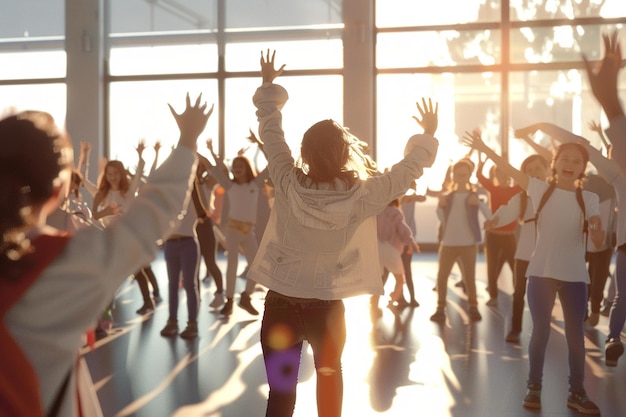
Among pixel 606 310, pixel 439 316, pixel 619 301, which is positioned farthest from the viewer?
pixel 606 310

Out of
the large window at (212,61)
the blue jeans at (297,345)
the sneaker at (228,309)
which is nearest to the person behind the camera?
the blue jeans at (297,345)

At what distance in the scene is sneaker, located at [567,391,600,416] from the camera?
3869 millimetres

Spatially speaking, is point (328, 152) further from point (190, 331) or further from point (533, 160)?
point (533, 160)

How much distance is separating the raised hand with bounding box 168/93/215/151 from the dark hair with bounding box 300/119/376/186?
3.86 feet

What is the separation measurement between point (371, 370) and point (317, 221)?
231cm

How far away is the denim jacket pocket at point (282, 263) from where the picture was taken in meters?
2.83

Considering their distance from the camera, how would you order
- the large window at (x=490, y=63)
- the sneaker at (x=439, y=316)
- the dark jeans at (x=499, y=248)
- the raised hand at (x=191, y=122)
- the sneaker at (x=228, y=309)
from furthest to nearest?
the large window at (x=490, y=63)
the dark jeans at (x=499, y=248)
the sneaker at (x=228, y=309)
the sneaker at (x=439, y=316)
the raised hand at (x=191, y=122)

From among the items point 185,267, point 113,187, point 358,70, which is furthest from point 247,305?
point 358,70

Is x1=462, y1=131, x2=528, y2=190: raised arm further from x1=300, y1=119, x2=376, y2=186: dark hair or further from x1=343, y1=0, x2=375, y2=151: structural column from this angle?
x1=343, y1=0, x2=375, y2=151: structural column

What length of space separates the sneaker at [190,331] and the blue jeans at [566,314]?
2.80 m

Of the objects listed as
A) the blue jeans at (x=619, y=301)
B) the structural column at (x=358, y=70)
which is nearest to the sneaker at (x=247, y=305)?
the blue jeans at (x=619, y=301)

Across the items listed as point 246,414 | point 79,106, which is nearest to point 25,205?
point 246,414

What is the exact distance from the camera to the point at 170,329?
241 inches

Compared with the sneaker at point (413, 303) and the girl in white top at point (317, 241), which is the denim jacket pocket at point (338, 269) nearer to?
the girl in white top at point (317, 241)
